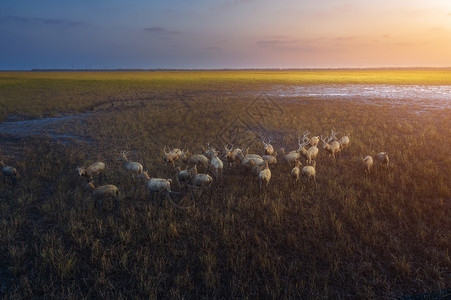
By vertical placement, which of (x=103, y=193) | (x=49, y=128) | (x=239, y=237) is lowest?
(x=239, y=237)

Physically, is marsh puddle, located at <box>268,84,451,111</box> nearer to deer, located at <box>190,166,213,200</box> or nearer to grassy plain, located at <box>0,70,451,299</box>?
grassy plain, located at <box>0,70,451,299</box>

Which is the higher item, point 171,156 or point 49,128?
point 49,128

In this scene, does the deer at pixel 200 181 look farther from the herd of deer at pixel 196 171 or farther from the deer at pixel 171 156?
the deer at pixel 171 156

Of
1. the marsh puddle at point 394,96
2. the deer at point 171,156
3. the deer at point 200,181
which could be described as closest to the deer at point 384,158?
the deer at point 200,181

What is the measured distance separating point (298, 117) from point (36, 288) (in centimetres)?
2097

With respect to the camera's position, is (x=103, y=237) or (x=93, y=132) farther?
→ (x=93, y=132)

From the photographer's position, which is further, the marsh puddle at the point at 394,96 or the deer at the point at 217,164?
the marsh puddle at the point at 394,96

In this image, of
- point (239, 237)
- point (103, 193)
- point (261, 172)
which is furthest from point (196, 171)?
point (239, 237)

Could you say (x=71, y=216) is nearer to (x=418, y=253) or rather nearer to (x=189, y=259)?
(x=189, y=259)

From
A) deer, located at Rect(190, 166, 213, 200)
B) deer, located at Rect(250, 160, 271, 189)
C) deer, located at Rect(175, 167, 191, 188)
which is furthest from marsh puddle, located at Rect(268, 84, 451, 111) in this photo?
deer, located at Rect(175, 167, 191, 188)

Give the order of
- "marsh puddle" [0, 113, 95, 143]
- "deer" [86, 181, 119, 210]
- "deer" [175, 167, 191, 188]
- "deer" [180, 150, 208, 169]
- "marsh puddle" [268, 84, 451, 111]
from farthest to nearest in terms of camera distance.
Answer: "marsh puddle" [268, 84, 451, 111], "marsh puddle" [0, 113, 95, 143], "deer" [180, 150, 208, 169], "deer" [175, 167, 191, 188], "deer" [86, 181, 119, 210]

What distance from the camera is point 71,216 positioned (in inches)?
261

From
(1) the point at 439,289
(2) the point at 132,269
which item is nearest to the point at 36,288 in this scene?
(2) the point at 132,269

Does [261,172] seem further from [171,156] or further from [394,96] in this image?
[394,96]
